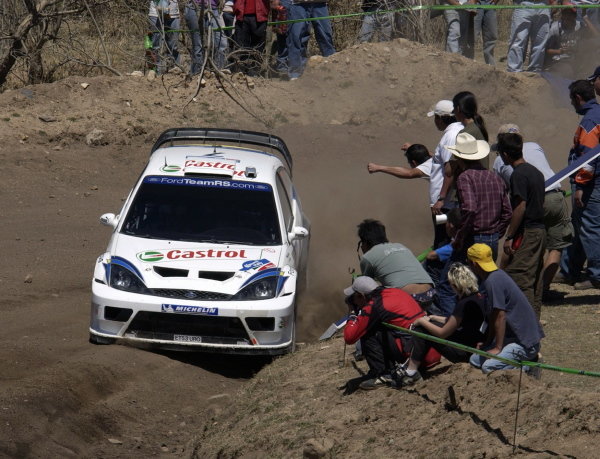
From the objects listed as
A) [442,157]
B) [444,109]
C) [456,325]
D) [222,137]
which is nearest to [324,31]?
[222,137]

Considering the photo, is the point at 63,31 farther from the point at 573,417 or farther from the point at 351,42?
the point at 573,417

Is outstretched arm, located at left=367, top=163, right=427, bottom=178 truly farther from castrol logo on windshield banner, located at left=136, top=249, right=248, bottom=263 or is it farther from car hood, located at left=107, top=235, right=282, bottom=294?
castrol logo on windshield banner, located at left=136, top=249, right=248, bottom=263

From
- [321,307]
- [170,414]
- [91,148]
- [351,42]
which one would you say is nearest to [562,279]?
[321,307]

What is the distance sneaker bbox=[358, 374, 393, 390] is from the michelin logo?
5.96 ft

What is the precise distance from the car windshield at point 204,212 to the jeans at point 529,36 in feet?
36.3

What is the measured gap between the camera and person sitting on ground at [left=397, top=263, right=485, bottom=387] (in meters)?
7.16

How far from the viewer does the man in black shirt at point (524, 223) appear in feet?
27.9

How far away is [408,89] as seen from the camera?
2056 centimetres

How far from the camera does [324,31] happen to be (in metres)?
20.4

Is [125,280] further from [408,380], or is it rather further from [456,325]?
[456,325]

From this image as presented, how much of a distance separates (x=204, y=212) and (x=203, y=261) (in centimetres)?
97

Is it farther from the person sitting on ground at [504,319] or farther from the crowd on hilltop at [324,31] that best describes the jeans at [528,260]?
the crowd on hilltop at [324,31]

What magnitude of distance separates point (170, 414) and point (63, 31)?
14.2m

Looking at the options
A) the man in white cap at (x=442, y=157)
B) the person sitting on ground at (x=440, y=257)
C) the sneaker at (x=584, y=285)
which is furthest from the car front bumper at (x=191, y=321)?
the sneaker at (x=584, y=285)
